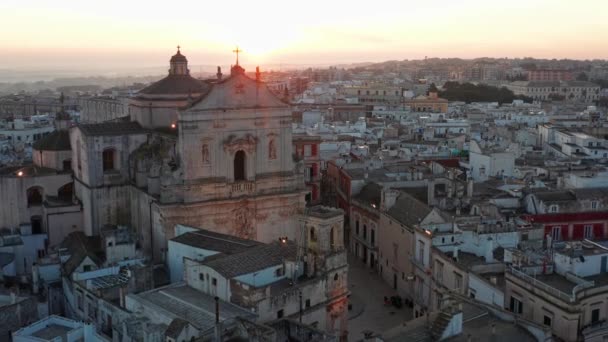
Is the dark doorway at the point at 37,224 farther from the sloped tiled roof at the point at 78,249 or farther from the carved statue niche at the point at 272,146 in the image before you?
the carved statue niche at the point at 272,146

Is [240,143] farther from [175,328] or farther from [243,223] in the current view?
[175,328]

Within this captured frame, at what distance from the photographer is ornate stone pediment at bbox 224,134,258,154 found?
1423 inches

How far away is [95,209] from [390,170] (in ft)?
66.5

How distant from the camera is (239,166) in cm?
3712

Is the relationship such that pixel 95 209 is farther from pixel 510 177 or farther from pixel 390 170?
pixel 510 177

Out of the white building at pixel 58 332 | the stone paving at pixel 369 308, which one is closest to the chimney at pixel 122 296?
the white building at pixel 58 332

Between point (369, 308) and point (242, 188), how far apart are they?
862cm

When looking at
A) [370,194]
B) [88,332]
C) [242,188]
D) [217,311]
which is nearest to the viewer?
[217,311]

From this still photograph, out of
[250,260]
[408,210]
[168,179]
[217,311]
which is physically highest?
[168,179]

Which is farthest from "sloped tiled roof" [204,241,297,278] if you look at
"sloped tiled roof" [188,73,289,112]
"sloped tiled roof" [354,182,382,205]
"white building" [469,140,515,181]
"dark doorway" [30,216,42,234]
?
"white building" [469,140,515,181]

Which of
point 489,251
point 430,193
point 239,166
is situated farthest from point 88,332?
point 430,193

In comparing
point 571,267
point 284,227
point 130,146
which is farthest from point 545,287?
point 130,146

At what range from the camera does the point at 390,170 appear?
49312 mm

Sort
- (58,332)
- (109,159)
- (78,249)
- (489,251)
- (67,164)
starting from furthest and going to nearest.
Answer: (67,164) → (109,159) → (78,249) → (489,251) → (58,332)
